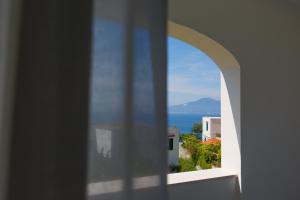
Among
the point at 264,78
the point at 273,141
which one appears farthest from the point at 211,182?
the point at 264,78

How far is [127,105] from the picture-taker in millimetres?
425

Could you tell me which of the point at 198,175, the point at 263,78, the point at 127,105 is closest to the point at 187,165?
the point at 198,175

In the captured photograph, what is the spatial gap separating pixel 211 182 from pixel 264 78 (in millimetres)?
1050

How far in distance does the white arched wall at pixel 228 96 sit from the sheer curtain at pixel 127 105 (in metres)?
1.90

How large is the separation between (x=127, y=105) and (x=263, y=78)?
96.6 inches

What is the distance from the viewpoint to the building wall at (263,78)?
7.74ft

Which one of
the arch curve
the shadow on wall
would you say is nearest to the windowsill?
the shadow on wall

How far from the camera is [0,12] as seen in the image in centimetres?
38

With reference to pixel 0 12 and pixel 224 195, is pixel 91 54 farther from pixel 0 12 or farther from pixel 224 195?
pixel 224 195

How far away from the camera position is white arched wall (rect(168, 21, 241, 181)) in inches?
94.7

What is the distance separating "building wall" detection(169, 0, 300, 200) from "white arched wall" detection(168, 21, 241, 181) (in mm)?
41

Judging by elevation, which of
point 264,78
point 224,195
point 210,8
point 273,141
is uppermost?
point 210,8

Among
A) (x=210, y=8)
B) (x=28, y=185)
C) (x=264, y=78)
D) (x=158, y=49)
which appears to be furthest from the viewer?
(x=264, y=78)

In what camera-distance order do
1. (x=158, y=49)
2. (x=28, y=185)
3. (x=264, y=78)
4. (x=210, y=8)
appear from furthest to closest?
(x=264, y=78)
(x=210, y=8)
(x=158, y=49)
(x=28, y=185)
